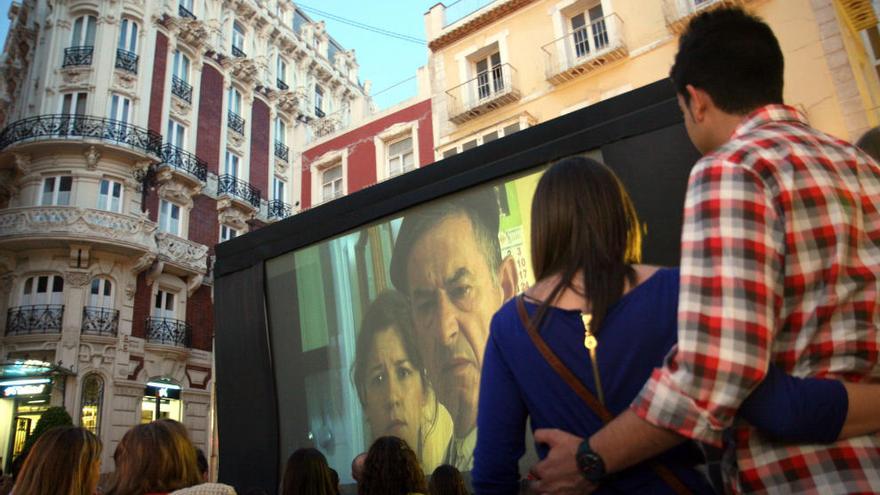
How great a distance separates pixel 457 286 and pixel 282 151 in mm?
28375

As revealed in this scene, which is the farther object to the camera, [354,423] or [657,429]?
[354,423]

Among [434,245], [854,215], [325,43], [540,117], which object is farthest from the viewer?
[325,43]

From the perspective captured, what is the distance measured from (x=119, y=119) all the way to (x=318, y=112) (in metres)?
13.2

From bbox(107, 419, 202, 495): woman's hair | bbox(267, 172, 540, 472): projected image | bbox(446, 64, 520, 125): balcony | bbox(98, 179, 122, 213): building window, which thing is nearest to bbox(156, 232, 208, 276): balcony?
bbox(98, 179, 122, 213): building window

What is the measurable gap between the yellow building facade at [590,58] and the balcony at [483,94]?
3 cm

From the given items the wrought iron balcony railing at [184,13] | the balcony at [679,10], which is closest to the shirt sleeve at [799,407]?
the balcony at [679,10]

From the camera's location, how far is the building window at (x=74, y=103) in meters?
22.6

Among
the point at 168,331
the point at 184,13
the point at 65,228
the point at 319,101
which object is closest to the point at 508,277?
the point at 65,228

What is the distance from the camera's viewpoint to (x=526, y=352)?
5.09 ft

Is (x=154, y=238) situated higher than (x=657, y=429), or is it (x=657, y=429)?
(x=154, y=238)

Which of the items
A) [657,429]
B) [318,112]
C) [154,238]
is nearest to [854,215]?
[657,429]

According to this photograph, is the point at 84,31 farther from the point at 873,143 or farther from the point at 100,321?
the point at 873,143

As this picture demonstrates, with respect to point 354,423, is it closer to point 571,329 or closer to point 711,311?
point 571,329

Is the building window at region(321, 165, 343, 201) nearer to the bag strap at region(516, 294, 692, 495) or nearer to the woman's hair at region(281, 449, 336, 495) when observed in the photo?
the woman's hair at region(281, 449, 336, 495)
